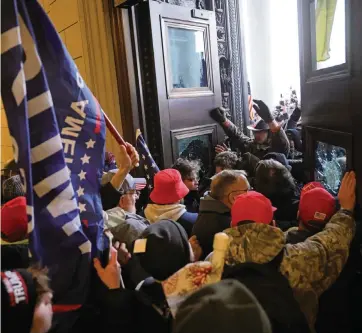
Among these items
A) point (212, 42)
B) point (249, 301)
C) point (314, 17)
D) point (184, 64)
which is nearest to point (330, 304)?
point (249, 301)

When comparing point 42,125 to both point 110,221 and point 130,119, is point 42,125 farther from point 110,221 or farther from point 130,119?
point 130,119

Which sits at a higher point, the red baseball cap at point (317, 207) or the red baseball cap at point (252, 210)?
the red baseball cap at point (252, 210)

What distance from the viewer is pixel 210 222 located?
1.42 meters

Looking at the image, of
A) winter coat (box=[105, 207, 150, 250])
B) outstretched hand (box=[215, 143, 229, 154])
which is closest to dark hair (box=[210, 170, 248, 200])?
winter coat (box=[105, 207, 150, 250])

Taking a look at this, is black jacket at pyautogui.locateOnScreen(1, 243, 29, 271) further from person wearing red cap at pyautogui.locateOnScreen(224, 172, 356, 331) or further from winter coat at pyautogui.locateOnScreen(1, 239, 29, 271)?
person wearing red cap at pyautogui.locateOnScreen(224, 172, 356, 331)

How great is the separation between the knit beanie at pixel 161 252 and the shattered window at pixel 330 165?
29.7 inches

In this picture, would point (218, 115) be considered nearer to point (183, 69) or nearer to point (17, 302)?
point (183, 69)

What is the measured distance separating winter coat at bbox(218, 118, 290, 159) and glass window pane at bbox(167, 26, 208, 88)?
0.42 metres

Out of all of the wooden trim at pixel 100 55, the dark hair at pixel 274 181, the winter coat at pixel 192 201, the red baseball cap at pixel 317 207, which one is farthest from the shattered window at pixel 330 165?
the wooden trim at pixel 100 55

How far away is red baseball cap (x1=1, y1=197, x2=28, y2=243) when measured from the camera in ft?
3.81

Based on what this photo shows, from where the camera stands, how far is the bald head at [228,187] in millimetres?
1464

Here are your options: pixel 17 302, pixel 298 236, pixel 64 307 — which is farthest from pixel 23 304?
pixel 298 236

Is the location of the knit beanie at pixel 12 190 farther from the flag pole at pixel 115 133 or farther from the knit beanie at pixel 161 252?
the knit beanie at pixel 161 252

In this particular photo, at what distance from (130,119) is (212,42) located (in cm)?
91
